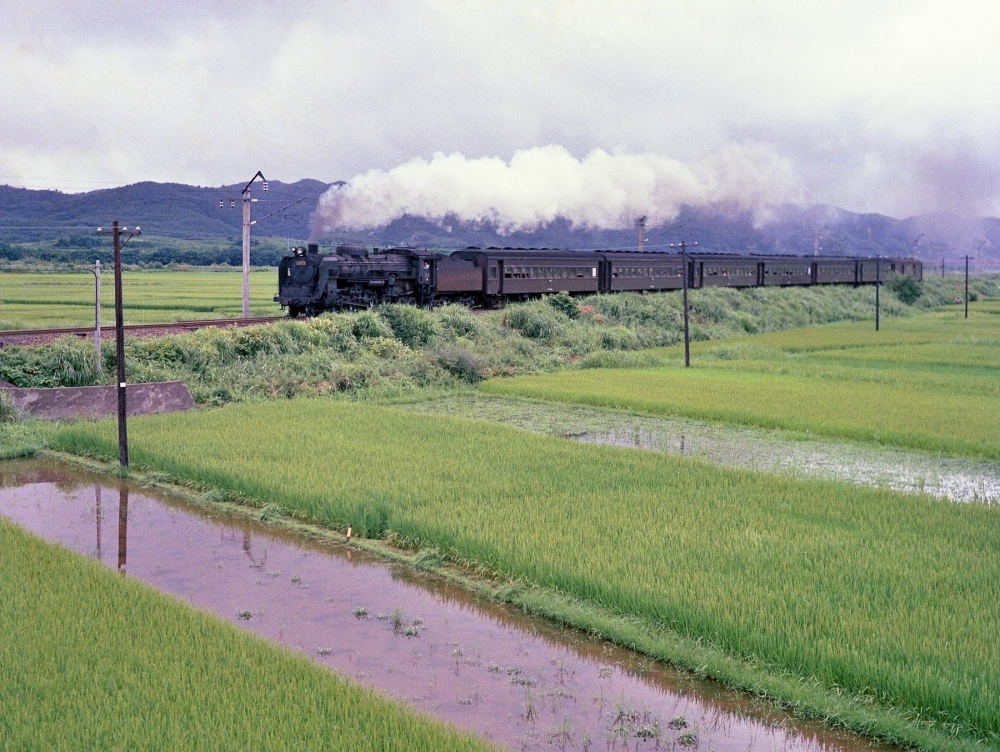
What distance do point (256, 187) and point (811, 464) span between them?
21544 millimetres

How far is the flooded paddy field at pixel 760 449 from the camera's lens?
16766 mm

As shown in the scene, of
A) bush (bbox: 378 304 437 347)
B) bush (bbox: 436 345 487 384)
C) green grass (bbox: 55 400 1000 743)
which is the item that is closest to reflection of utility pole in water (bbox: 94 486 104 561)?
green grass (bbox: 55 400 1000 743)

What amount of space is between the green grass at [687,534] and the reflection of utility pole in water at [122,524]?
1034 millimetres

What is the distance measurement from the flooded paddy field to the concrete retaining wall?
5.87 metres

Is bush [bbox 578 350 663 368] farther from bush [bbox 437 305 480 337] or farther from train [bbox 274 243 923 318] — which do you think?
bush [bbox 437 305 480 337]

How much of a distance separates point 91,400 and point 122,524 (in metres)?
9.26

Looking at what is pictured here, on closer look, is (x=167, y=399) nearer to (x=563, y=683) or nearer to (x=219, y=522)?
(x=219, y=522)

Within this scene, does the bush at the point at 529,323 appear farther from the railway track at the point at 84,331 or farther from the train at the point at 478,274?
the railway track at the point at 84,331

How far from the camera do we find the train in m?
35.4

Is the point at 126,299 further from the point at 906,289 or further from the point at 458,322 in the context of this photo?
the point at 906,289

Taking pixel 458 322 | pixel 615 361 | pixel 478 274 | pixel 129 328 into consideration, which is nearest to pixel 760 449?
pixel 615 361

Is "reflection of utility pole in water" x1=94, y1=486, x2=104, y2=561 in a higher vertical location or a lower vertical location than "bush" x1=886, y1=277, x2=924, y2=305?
lower

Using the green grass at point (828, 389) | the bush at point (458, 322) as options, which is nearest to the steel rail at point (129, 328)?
the bush at point (458, 322)

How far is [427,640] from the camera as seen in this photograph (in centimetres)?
946
